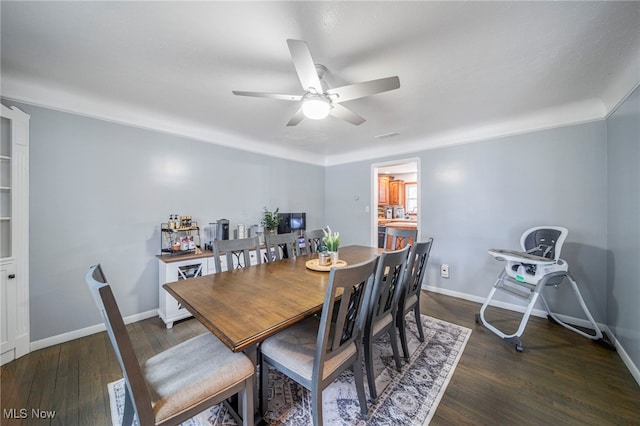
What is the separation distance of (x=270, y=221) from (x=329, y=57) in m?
2.63

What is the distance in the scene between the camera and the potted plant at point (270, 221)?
3.82 m

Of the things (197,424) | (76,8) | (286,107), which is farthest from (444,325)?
(76,8)

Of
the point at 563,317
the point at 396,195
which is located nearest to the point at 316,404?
the point at 563,317

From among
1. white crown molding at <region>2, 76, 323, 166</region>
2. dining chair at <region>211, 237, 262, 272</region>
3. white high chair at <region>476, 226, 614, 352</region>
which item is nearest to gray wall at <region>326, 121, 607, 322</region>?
white high chair at <region>476, 226, 614, 352</region>

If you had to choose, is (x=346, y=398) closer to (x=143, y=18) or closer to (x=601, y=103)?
(x=143, y=18)

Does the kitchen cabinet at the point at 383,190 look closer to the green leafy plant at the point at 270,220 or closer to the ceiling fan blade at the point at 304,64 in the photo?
the green leafy plant at the point at 270,220

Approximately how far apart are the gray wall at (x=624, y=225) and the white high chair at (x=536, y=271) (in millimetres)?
236

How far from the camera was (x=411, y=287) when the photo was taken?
2.16 metres

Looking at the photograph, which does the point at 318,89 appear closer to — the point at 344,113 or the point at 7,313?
the point at 344,113

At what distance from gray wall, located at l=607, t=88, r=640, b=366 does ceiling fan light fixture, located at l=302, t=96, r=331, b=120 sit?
2.45 m

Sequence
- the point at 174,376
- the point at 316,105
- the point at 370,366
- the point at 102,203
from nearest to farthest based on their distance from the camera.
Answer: the point at 174,376, the point at 370,366, the point at 316,105, the point at 102,203

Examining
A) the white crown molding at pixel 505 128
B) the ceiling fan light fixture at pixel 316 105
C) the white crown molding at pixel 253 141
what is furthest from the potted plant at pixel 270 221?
the ceiling fan light fixture at pixel 316 105

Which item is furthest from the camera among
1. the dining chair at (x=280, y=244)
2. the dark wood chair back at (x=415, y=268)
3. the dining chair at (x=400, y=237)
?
the dining chair at (x=400, y=237)

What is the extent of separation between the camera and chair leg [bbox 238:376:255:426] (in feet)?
3.78
